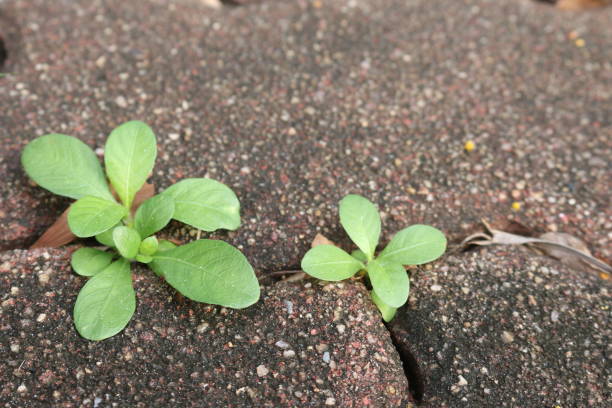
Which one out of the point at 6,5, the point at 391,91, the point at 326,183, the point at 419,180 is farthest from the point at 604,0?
the point at 6,5

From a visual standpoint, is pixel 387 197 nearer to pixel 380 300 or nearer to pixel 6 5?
pixel 380 300

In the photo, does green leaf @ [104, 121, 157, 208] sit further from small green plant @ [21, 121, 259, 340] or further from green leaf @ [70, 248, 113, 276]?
green leaf @ [70, 248, 113, 276]

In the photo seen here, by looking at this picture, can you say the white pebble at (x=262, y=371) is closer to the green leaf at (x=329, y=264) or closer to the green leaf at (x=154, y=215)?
the green leaf at (x=329, y=264)

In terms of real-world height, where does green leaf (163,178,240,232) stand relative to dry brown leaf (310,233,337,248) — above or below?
above

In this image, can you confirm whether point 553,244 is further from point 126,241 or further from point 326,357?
point 126,241

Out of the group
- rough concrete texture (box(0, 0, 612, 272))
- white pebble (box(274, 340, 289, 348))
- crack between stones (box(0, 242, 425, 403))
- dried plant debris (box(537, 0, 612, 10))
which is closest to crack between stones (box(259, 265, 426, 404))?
crack between stones (box(0, 242, 425, 403))

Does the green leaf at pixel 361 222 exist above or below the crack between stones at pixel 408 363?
above

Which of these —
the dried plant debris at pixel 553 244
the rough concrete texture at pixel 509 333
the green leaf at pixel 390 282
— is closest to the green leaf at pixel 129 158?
the green leaf at pixel 390 282
